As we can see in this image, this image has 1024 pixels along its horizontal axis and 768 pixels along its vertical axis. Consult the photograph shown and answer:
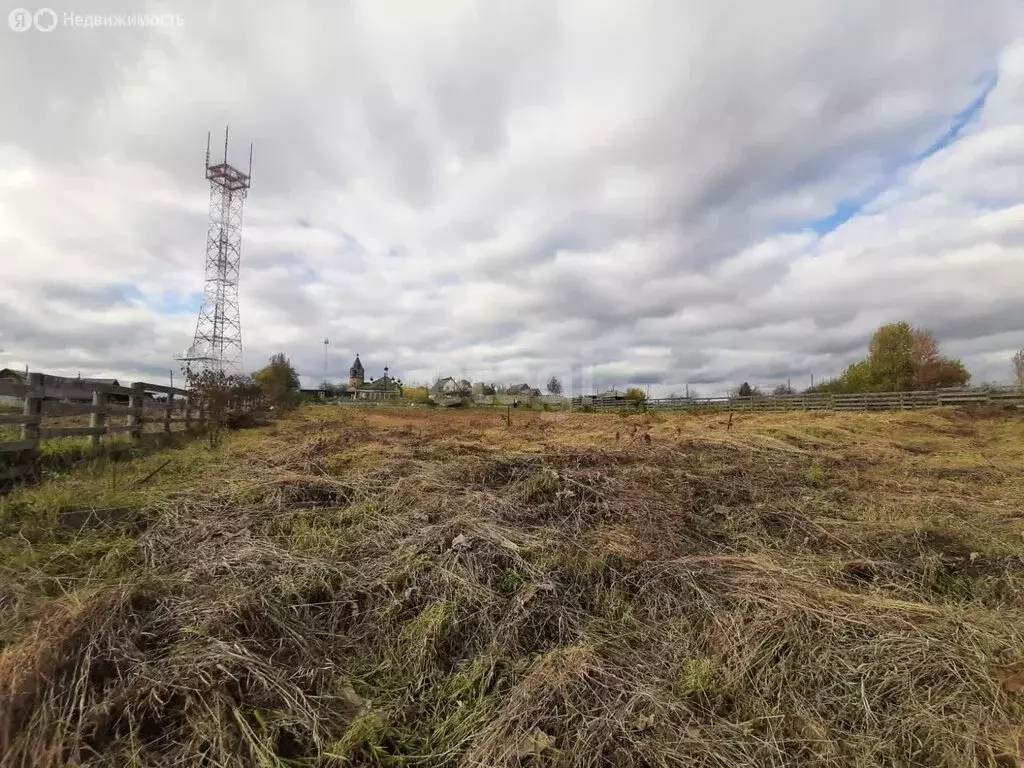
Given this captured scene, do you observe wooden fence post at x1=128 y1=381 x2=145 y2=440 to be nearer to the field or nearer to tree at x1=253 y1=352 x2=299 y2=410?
the field

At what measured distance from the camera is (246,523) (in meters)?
4.38

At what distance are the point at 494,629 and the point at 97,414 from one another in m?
8.00

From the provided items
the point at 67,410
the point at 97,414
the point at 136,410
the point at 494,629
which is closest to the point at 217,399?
the point at 136,410

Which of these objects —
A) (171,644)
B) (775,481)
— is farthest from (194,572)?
(775,481)

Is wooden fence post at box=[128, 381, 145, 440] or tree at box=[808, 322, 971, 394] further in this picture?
tree at box=[808, 322, 971, 394]

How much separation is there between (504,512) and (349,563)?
1589 mm

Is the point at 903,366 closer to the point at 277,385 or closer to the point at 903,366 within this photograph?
the point at 903,366

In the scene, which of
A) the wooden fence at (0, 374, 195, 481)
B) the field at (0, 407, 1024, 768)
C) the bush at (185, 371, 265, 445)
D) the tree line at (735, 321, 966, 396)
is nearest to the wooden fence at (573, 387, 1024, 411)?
the tree line at (735, 321, 966, 396)

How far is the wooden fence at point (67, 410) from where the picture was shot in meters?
5.94

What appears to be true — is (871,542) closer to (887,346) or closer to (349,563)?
(349,563)

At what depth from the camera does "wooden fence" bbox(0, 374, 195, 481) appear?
234 inches

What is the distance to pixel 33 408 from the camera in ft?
20.8

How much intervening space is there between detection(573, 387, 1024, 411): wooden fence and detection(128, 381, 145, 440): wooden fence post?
3145 cm

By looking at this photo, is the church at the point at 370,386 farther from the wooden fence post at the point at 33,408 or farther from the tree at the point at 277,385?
the wooden fence post at the point at 33,408
